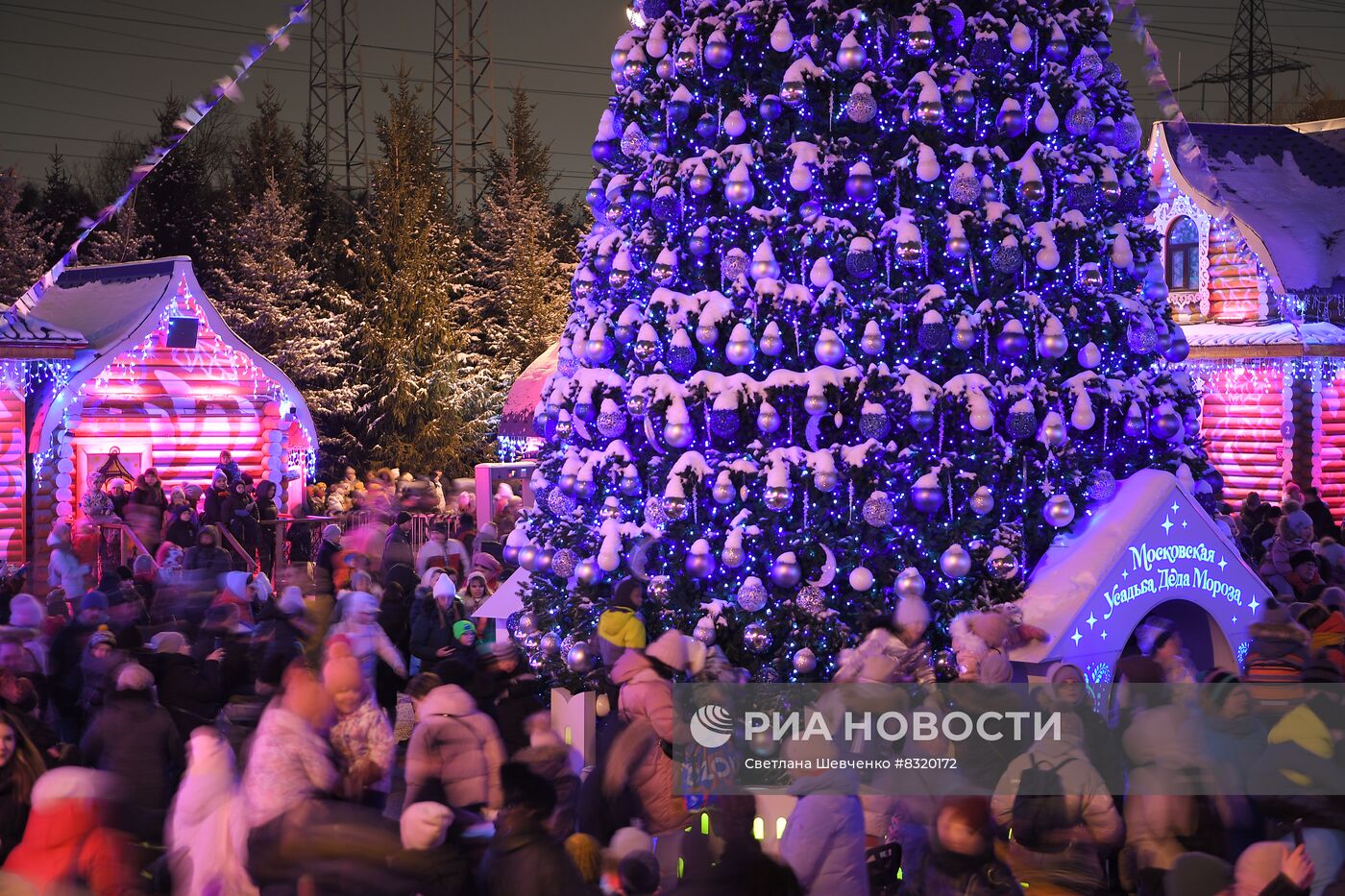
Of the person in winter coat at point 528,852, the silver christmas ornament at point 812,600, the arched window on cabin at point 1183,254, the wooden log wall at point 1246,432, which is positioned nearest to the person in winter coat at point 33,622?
the silver christmas ornament at point 812,600

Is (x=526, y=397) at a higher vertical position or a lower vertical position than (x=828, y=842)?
higher

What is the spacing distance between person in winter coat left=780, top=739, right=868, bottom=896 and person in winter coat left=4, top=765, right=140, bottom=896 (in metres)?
2.75

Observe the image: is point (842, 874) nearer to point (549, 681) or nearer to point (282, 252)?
point (549, 681)

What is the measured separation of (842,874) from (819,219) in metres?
5.07

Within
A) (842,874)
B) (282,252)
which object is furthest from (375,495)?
(282,252)

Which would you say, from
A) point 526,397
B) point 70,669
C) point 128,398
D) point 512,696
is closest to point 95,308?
point 128,398

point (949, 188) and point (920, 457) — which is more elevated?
point (949, 188)

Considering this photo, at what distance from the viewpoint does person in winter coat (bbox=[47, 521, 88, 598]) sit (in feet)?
42.8

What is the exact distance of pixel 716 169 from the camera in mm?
9773

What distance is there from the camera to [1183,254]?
24828mm

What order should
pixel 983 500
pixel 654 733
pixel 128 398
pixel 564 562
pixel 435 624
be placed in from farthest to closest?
pixel 128 398, pixel 435 624, pixel 564 562, pixel 983 500, pixel 654 733

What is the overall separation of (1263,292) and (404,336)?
19.0 metres

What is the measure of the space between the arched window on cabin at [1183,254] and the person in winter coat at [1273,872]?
2058 cm

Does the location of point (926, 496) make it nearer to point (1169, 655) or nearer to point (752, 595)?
point (752, 595)
